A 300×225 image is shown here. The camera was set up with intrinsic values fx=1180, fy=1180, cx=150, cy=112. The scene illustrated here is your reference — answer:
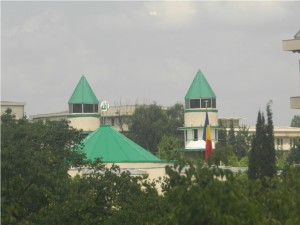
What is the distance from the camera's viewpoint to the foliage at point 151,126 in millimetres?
140875

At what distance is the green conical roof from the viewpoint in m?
111

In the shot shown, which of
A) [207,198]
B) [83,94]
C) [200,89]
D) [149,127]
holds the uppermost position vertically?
[200,89]

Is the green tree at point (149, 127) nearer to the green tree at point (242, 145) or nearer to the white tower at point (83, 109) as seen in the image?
the green tree at point (242, 145)

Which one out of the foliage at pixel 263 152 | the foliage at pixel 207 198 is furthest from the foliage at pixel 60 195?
the foliage at pixel 263 152

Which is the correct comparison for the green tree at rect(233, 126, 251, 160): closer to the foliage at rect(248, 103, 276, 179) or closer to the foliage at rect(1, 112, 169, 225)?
the foliage at rect(248, 103, 276, 179)

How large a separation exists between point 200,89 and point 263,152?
162 feet

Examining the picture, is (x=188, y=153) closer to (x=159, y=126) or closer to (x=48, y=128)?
(x=159, y=126)

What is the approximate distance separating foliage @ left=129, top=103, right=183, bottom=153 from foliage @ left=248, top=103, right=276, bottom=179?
248 ft

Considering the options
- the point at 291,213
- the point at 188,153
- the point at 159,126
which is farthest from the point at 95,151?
the point at 159,126

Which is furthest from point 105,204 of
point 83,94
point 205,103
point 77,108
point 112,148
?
point 83,94

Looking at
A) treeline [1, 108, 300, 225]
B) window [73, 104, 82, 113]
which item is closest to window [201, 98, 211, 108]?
window [73, 104, 82, 113]

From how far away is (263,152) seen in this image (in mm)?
62469

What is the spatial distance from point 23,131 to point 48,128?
4.20 meters

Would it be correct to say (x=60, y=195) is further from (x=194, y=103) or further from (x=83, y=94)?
(x=194, y=103)
